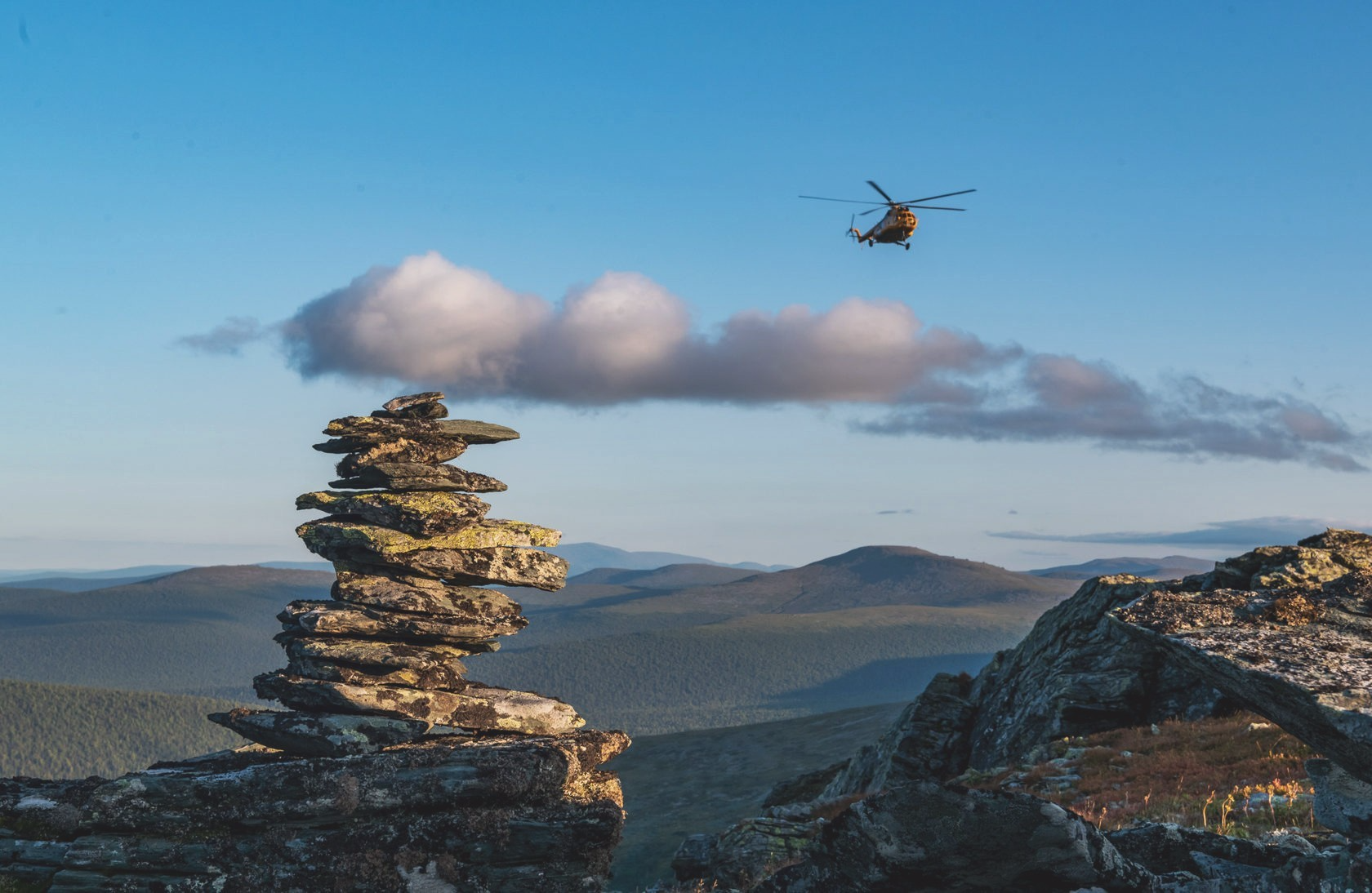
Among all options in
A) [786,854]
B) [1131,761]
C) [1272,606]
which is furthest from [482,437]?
[1272,606]

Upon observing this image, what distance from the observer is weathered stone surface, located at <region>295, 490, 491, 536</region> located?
35219mm

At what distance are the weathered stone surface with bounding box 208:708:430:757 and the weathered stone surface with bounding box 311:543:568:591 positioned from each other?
17.4ft

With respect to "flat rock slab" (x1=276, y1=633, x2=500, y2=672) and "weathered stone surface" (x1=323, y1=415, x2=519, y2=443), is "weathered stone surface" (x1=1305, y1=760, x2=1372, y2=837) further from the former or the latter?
"weathered stone surface" (x1=323, y1=415, x2=519, y2=443)

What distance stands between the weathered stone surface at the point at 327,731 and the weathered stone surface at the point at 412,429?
31.4 feet

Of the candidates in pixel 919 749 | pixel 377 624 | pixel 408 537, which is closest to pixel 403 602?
pixel 377 624

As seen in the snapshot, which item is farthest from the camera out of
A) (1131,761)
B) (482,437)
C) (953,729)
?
(953,729)

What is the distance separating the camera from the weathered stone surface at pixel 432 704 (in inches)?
1257

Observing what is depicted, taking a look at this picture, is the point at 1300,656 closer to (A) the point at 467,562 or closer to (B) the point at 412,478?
(A) the point at 467,562

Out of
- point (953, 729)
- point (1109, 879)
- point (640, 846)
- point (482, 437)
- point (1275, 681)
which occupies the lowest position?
point (640, 846)

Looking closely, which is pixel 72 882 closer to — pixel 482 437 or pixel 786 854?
pixel 786 854

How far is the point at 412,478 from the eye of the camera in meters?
36.0

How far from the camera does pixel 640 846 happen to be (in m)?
77.2

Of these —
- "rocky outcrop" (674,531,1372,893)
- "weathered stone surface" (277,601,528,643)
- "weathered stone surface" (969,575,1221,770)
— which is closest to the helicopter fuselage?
"weathered stone surface" (969,575,1221,770)

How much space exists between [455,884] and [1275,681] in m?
13.2
